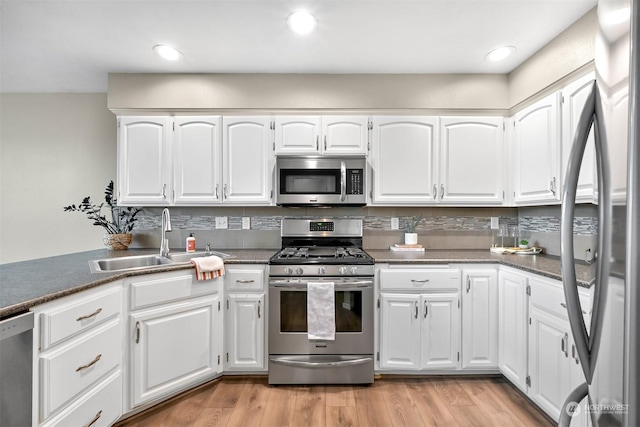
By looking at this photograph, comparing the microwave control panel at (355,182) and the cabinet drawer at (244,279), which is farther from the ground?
the microwave control panel at (355,182)

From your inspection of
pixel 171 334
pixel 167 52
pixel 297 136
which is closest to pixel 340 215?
pixel 297 136

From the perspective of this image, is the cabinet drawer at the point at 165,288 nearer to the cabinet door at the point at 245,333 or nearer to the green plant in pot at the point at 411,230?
the cabinet door at the point at 245,333

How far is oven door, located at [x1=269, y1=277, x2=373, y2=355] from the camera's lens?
221cm

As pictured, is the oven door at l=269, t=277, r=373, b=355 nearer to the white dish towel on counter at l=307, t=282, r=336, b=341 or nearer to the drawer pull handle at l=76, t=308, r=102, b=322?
the white dish towel on counter at l=307, t=282, r=336, b=341

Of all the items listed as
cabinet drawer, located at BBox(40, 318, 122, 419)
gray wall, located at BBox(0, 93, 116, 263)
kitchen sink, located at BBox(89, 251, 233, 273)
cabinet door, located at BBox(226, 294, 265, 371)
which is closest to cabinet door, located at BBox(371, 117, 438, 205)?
cabinet door, located at BBox(226, 294, 265, 371)

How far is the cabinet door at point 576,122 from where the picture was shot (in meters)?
1.80

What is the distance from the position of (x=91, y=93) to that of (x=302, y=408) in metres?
3.37

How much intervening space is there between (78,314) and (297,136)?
1885 mm

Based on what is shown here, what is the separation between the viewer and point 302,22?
1.92 meters

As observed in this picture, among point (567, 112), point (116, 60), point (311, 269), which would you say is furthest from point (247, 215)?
point (567, 112)

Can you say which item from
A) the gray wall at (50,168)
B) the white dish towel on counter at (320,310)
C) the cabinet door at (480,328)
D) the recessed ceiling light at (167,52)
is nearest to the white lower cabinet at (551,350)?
the cabinet door at (480,328)

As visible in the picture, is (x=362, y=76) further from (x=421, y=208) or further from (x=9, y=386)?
(x=9, y=386)

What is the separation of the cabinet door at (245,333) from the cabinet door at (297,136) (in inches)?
48.4

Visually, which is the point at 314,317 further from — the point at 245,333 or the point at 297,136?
the point at 297,136
